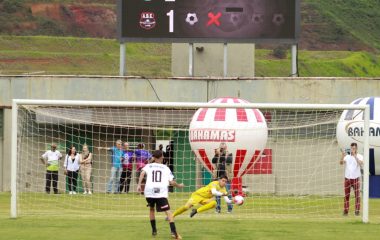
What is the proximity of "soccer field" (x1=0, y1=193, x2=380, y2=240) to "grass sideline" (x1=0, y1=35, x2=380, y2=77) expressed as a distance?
47375 millimetres

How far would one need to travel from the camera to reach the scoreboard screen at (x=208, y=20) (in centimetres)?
3906

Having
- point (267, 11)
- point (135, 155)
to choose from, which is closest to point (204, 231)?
point (135, 155)

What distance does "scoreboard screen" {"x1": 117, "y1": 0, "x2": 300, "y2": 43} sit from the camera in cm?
3906

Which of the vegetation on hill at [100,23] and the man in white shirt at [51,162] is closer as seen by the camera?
the man in white shirt at [51,162]

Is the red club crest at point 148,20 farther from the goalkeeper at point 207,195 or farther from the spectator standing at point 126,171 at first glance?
the goalkeeper at point 207,195

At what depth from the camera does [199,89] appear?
42188 mm

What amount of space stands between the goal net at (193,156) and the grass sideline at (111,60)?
34890 millimetres

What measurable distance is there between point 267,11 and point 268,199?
7.93 m

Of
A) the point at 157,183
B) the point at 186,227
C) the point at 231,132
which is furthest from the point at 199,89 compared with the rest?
the point at 157,183

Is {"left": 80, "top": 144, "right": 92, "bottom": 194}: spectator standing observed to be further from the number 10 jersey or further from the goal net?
the number 10 jersey

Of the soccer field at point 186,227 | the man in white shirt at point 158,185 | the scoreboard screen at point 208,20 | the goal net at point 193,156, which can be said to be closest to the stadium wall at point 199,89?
the goal net at point 193,156

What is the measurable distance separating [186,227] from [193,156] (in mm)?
11909

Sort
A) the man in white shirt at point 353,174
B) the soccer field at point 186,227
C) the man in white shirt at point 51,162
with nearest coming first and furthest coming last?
1. the soccer field at point 186,227
2. the man in white shirt at point 353,174
3. the man in white shirt at point 51,162

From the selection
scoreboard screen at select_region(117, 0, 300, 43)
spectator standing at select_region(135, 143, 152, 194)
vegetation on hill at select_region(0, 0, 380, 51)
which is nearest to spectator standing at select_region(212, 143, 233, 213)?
spectator standing at select_region(135, 143, 152, 194)
